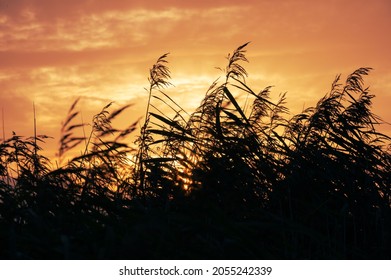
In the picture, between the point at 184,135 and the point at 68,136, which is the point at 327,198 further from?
the point at 68,136

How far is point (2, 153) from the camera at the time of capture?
666 centimetres

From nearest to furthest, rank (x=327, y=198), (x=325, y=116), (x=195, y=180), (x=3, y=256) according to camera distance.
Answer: (x=3, y=256)
(x=195, y=180)
(x=327, y=198)
(x=325, y=116)

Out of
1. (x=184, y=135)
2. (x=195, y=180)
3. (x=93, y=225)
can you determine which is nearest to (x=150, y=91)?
(x=184, y=135)

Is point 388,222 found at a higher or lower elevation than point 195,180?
lower

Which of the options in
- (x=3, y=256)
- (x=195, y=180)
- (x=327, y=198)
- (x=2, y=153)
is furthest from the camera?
(x=2, y=153)

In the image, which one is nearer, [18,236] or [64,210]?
[18,236]

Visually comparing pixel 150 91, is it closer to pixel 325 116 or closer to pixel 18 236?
pixel 325 116

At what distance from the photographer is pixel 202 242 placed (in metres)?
4.34

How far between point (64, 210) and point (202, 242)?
1.47 metres
